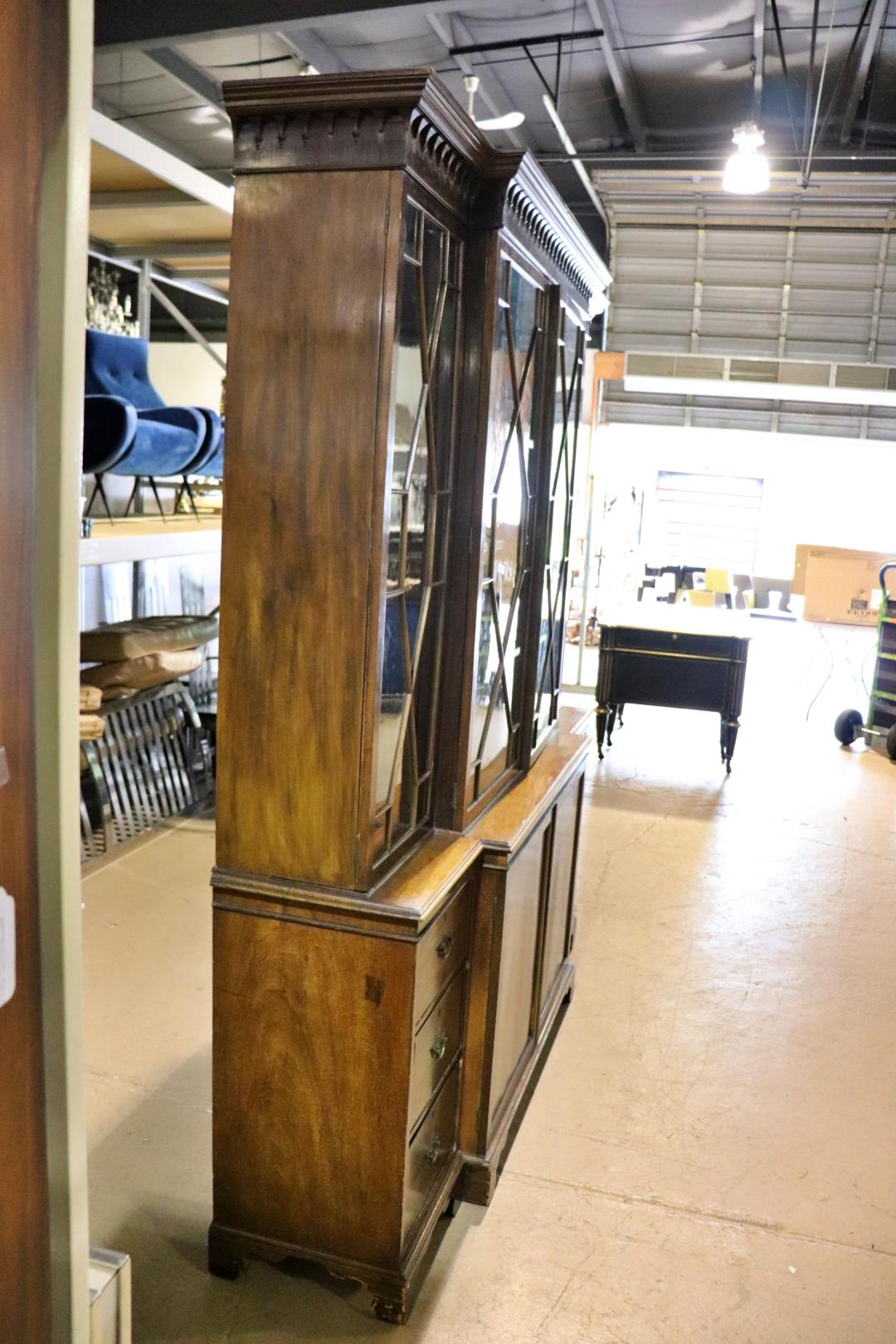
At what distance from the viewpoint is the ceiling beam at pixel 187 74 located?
24.1 ft

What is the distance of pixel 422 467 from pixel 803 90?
767 centimetres

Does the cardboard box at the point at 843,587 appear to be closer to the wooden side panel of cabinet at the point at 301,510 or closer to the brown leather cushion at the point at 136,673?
the brown leather cushion at the point at 136,673

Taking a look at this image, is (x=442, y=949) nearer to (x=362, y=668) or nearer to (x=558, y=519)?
(x=362, y=668)

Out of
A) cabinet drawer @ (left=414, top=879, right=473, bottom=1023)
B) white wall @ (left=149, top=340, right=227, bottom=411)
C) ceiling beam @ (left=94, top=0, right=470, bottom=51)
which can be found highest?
ceiling beam @ (left=94, top=0, right=470, bottom=51)

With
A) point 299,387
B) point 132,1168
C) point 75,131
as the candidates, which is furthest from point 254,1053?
point 75,131

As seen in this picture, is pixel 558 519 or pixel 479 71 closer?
pixel 558 519

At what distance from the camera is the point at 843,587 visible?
8.38m

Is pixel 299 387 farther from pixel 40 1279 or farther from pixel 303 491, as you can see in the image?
pixel 40 1279

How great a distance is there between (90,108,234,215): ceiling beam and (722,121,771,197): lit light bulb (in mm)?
3561

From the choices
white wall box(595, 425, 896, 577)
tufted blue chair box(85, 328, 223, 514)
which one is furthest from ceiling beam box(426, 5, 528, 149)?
white wall box(595, 425, 896, 577)

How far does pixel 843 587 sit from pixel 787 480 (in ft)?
18.7

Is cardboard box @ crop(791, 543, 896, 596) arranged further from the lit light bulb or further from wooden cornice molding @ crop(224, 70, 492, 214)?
wooden cornice molding @ crop(224, 70, 492, 214)

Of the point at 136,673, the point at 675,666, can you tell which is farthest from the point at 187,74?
the point at 675,666

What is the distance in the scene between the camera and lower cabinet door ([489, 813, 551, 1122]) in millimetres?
2774
